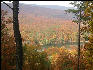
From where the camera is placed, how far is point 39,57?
19.2 m

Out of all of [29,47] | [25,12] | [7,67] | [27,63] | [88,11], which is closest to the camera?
[88,11]

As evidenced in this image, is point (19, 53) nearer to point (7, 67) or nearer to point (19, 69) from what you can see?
point (19, 69)

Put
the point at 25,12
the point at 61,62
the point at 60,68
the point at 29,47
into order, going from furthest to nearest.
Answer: the point at 25,12 < the point at 61,62 < the point at 60,68 < the point at 29,47

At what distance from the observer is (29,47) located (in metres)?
18.6

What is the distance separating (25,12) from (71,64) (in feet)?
529

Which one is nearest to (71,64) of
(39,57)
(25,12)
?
(39,57)

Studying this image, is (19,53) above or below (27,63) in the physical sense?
above

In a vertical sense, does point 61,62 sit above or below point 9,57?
below

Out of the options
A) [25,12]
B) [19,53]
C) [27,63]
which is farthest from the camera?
[25,12]

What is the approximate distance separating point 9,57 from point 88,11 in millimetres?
7154

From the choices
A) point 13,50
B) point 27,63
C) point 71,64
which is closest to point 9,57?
point 13,50

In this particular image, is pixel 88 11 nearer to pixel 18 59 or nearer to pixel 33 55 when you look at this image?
pixel 18 59

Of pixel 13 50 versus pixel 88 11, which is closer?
pixel 88 11

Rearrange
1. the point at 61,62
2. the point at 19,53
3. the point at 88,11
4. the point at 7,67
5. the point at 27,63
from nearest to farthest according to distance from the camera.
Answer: the point at 19,53 < the point at 88,11 < the point at 7,67 < the point at 27,63 < the point at 61,62
